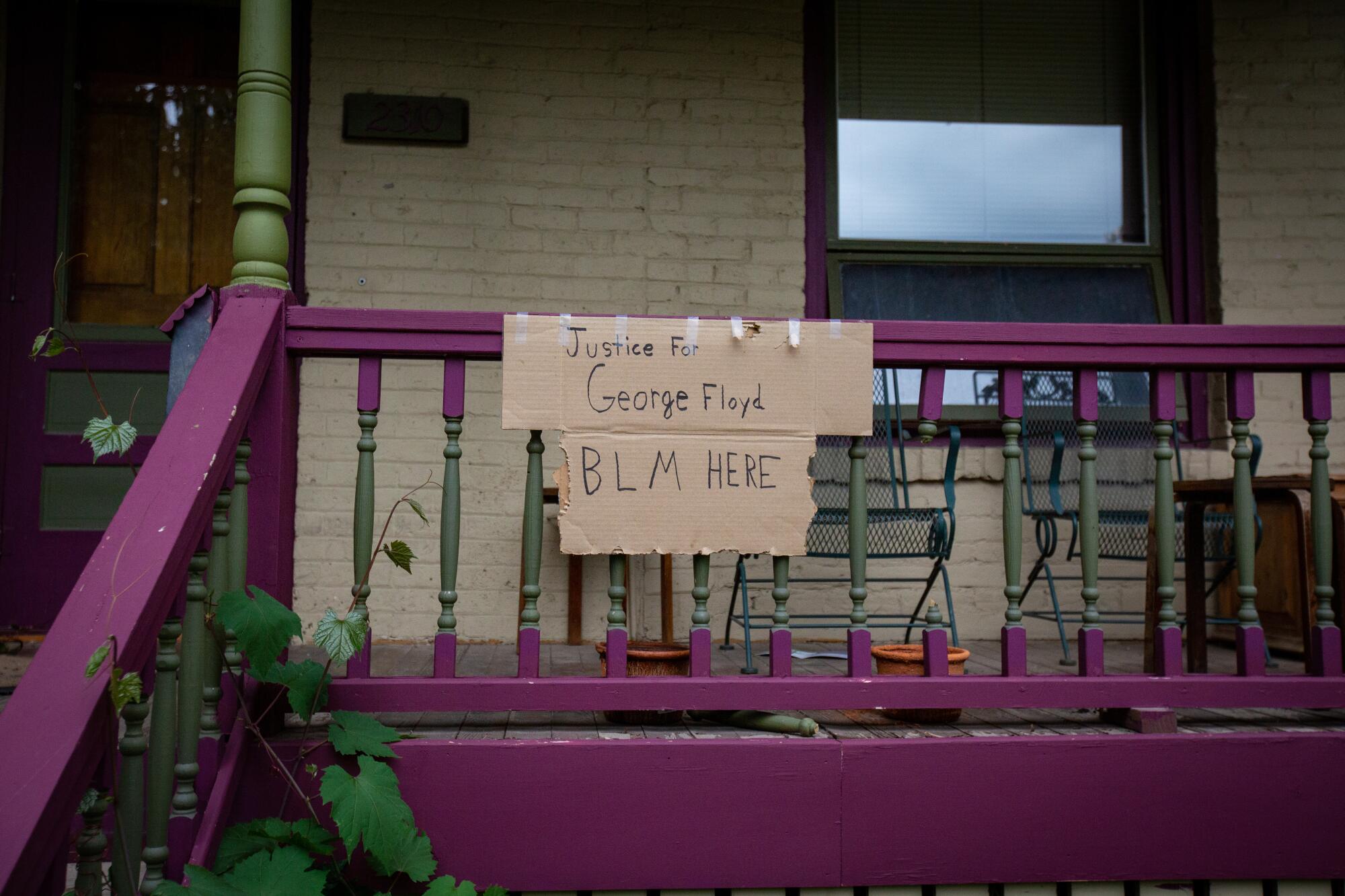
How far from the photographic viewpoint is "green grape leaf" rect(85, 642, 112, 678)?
1339 millimetres

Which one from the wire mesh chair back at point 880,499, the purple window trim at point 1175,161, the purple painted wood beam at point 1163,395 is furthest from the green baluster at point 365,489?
the purple window trim at point 1175,161

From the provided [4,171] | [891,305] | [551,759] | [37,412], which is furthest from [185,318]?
[891,305]

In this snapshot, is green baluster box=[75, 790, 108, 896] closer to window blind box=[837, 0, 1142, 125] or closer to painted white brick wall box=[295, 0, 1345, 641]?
painted white brick wall box=[295, 0, 1345, 641]

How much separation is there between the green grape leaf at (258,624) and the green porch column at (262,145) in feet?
2.42

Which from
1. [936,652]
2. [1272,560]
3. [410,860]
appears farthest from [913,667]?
[1272,560]

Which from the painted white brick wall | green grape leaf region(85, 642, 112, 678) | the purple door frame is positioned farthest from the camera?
the painted white brick wall

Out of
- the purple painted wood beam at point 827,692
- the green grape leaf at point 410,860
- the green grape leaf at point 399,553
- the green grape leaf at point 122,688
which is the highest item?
the green grape leaf at point 399,553

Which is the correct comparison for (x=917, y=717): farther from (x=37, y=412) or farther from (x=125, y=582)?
(x=37, y=412)

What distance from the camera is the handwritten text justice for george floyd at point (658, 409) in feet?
6.57

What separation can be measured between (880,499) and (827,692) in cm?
202

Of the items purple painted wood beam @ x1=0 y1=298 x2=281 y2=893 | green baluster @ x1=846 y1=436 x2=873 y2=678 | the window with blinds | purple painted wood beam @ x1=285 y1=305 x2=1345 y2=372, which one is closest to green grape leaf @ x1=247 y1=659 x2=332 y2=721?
purple painted wood beam @ x1=0 y1=298 x2=281 y2=893

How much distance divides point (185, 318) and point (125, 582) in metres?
0.81

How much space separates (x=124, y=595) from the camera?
1473mm

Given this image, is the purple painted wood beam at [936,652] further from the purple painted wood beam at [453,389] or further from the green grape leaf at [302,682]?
the green grape leaf at [302,682]
